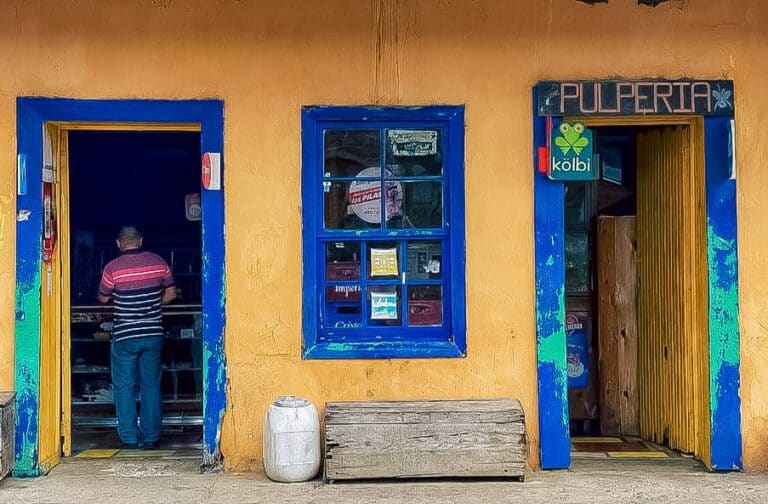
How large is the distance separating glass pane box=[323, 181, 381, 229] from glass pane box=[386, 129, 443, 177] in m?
0.19

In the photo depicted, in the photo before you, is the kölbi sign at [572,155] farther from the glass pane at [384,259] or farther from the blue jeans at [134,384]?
the blue jeans at [134,384]

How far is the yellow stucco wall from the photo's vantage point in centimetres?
619

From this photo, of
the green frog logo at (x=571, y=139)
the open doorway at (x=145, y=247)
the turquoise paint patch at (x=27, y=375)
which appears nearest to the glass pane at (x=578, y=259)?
the green frog logo at (x=571, y=139)

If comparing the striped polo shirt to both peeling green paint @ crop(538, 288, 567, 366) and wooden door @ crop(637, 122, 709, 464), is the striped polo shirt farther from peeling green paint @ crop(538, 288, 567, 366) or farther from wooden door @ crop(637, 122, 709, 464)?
wooden door @ crop(637, 122, 709, 464)

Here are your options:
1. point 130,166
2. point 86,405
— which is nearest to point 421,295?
point 86,405

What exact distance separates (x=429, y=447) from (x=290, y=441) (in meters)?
0.90

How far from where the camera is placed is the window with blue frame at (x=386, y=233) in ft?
20.5

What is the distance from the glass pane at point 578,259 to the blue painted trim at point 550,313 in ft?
4.51

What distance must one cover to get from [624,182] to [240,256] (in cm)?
330

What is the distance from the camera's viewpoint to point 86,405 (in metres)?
7.68

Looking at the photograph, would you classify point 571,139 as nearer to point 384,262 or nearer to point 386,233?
point 386,233

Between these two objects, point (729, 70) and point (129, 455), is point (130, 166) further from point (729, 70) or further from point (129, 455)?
point (729, 70)

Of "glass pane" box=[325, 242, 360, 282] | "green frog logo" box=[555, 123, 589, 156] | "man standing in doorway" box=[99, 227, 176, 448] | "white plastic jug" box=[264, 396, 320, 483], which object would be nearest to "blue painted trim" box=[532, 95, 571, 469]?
"green frog logo" box=[555, 123, 589, 156]

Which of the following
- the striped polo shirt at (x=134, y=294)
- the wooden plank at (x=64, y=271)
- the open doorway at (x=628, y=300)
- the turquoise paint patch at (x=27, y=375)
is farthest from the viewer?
the striped polo shirt at (x=134, y=294)
